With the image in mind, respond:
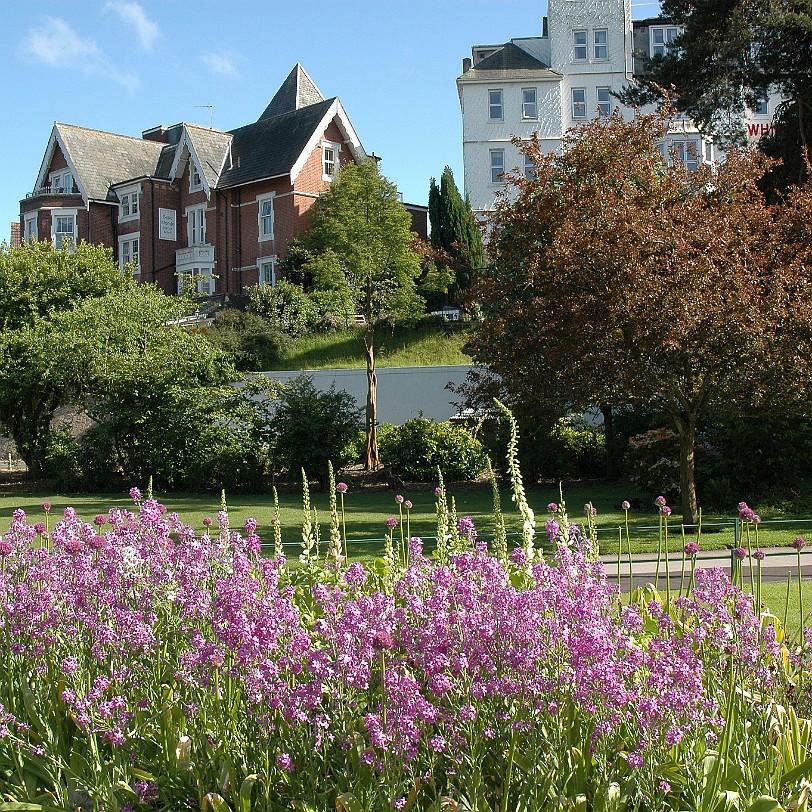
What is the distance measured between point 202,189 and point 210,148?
223 centimetres

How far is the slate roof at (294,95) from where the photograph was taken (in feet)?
163

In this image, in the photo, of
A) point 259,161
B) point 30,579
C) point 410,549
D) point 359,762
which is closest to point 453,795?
point 359,762

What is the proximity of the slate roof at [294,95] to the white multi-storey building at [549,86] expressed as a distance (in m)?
8.04

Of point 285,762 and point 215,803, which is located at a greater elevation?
point 285,762

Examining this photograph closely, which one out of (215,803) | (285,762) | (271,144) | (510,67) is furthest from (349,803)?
(510,67)

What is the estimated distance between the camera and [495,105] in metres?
48.9

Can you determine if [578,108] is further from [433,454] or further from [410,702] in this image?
[410,702]

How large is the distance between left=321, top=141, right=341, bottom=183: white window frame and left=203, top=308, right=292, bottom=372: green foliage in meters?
11.8

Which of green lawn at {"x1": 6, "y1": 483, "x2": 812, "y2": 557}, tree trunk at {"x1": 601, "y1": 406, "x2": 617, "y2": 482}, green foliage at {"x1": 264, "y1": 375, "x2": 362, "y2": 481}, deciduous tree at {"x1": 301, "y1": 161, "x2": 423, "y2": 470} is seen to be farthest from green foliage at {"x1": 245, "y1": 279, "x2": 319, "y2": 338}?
tree trunk at {"x1": 601, "y1": 406, "x2": 617, "y2": 482}

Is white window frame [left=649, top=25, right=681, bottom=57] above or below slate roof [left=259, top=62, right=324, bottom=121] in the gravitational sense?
above

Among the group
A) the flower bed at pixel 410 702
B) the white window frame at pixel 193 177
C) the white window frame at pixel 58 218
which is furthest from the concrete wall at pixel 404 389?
the flower bed at pixel 410 702

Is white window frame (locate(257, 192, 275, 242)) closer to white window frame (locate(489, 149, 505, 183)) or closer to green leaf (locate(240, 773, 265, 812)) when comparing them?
white window frame (locate(489, 149, 505, 183))

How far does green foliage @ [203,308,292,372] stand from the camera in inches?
1375

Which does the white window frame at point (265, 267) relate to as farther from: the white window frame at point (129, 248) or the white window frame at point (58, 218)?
the white window frame at point (58, 218)
